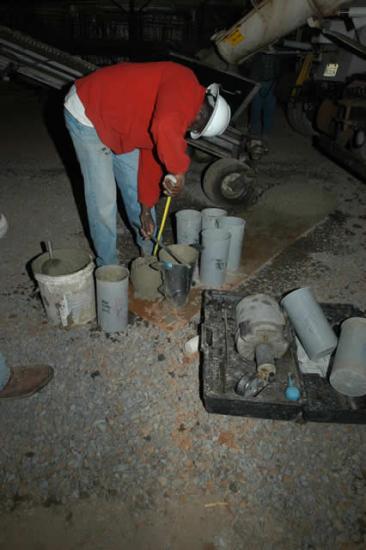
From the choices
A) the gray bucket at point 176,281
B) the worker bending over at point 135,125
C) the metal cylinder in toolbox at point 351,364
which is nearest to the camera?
the metal cylinder in toolbox at point 351,364

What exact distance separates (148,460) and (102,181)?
1785mm

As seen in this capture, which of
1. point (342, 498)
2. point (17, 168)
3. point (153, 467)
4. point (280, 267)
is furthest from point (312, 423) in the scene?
point (17, 168)

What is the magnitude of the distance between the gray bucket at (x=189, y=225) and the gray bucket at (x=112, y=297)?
0.89 meters

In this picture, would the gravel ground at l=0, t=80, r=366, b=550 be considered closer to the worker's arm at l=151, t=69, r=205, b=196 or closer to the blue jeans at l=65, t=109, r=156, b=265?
the blue jeans at l=65, t=109, r=156, b=265

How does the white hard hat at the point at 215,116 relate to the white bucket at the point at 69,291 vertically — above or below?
above

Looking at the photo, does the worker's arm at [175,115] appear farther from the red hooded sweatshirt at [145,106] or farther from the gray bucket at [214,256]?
the gray bucket at [214,256]

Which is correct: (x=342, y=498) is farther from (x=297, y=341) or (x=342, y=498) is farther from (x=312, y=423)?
(x=297, y=341)

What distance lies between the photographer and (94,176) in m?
2.56

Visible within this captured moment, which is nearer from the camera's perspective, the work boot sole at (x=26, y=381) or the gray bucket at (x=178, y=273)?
the work boot sole at (x=26, y=381)

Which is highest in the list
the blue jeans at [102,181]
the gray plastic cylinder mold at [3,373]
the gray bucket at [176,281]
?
the blue jeans at [102,181]

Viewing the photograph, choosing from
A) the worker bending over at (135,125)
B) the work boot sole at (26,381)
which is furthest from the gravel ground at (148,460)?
the worker bending over at (135,125)

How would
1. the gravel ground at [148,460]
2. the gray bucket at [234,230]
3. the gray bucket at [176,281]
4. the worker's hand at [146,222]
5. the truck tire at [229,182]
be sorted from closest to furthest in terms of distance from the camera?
the gravel ground at [148,460], the gray bucket at [176,281], the worker's hand at [146,222], the gray bucket at [234,230], the truck tire at [229,182]

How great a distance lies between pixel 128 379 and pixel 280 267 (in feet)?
6.07

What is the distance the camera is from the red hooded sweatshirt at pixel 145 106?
1.98 metres
